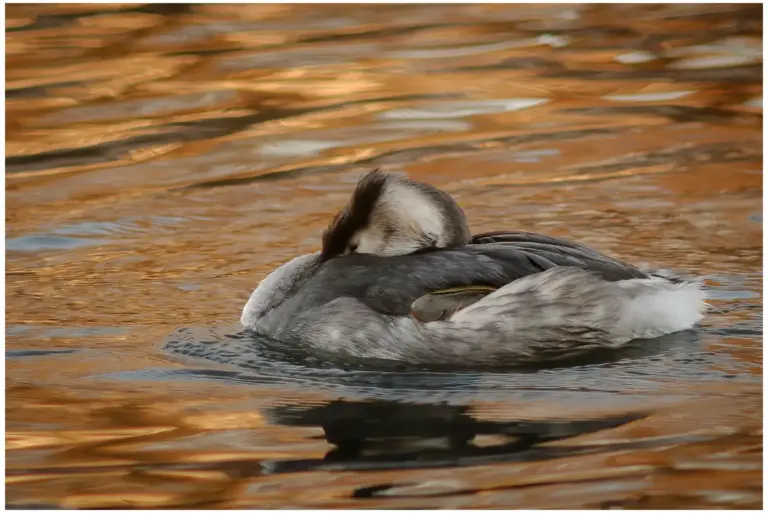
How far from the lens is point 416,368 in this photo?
6.93 metres

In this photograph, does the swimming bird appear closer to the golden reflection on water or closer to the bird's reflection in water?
the golden reflection on water

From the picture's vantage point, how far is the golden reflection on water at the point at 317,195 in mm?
5707

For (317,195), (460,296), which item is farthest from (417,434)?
(317,195)

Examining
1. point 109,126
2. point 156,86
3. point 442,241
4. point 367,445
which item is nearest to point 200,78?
point 156,86

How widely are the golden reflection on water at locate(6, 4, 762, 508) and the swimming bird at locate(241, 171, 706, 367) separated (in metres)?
0.30

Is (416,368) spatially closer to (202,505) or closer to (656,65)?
(202,505)

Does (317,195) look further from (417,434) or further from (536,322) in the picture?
(417,434)

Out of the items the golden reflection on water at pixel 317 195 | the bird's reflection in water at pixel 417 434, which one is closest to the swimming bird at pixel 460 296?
the golden reflection on water at pixel 317 195

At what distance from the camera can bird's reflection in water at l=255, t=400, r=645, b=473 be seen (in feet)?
18.8

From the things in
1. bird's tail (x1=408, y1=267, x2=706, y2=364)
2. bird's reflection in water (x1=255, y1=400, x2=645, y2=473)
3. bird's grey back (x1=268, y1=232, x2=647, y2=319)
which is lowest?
bird's reflection in water (x1=255, y1=400, x2=645, y2=473)

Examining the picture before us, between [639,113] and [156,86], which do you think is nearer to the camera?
[639,113]

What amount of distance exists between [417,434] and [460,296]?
45.1 inches

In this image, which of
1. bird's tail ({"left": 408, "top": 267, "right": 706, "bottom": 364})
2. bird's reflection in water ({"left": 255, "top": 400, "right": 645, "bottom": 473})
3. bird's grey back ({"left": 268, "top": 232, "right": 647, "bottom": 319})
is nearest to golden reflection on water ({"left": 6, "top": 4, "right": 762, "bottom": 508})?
bird's reflection in water ({"left": 255, "top": 400, "right": 645, "bottom": 473})

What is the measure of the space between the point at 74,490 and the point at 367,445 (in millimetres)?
1137
